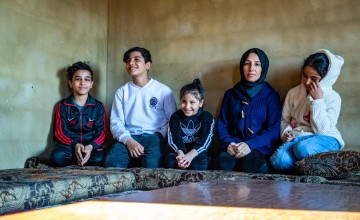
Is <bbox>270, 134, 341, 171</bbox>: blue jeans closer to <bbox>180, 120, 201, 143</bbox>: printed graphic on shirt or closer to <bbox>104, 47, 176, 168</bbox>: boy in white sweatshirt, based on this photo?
<bbox>180, 120, 201, 143</bbox>: printed graphic on shirt

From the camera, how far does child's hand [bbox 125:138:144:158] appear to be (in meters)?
3.36

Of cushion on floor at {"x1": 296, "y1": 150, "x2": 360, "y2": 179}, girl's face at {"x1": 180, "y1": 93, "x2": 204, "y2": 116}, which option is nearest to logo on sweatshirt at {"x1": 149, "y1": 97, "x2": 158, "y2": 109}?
girl's face at {"x1": 180, "y1": 93, "x2": 204, "y2": 116}

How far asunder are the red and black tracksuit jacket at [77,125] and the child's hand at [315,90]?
1902 mm

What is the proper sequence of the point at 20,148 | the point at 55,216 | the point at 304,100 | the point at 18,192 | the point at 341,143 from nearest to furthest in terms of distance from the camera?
the point at 55,216 < the point at 18,192 < the point at 341,143 < the point at 304,100 < the point at 20,148

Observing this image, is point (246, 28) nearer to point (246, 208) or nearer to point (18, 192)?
point (18, 192)

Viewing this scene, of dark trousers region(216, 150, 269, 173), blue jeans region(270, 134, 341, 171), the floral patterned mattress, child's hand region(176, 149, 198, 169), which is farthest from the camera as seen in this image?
child's hand region(176, 149, 198, 169)

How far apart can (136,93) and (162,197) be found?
2641 mm

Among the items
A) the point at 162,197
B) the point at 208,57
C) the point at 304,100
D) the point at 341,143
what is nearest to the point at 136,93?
the point at 208,57

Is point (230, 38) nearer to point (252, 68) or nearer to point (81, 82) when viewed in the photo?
point (252, 68)

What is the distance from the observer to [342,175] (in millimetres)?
2463

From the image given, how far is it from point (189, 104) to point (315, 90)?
99 cm

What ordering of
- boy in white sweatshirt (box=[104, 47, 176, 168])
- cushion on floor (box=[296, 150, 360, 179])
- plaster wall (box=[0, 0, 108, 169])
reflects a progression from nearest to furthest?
cushion on floor (box=[296, 150, 360, 179]), plaster wall (box=[0, 0, 108, 169]), boy in white sweatshirt (box=[104, 47, 176, 168])

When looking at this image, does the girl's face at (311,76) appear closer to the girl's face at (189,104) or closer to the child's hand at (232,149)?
the child's hand at (232,149)

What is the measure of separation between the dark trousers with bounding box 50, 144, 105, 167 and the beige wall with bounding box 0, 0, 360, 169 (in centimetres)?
32
